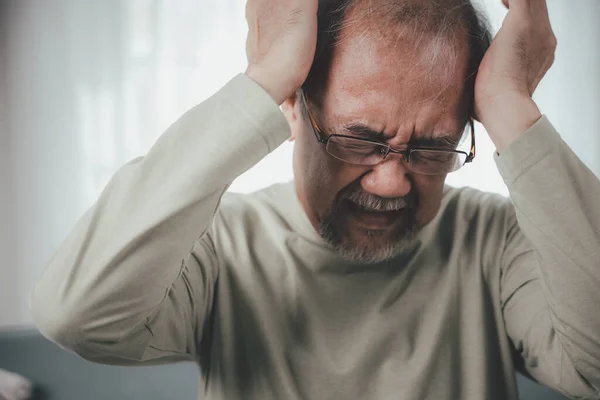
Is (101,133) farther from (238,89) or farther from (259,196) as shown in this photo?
(238,89)

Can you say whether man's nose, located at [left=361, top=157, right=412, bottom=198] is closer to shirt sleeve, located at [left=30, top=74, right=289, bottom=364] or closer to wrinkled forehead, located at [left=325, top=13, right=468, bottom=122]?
wrinkled forehead, located at [left=325, top=13, right=468, bottom=122]

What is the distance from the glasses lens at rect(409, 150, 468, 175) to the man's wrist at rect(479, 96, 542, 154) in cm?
9

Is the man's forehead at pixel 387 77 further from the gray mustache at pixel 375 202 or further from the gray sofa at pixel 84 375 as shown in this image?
the gray sofa at pixel 84 375

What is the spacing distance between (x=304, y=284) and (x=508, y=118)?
0.47 metres

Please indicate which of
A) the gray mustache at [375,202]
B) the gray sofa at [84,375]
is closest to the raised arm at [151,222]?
the gray mustache at [375,202]

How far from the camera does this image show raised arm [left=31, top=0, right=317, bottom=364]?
81 cm

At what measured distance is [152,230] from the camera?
0.81 m

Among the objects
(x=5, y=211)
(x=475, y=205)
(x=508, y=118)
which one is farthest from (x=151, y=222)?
(x=5, y=211)

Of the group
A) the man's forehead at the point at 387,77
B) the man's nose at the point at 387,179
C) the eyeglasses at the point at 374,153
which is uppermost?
the man's forehead at the point at 387,77

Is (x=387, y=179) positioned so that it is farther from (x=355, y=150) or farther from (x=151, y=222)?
(x=151, y=222)

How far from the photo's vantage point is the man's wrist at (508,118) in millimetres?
943

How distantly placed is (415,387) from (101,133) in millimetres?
1988

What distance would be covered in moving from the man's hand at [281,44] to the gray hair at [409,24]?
8cm

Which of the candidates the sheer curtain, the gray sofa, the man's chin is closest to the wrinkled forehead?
the man's chin
